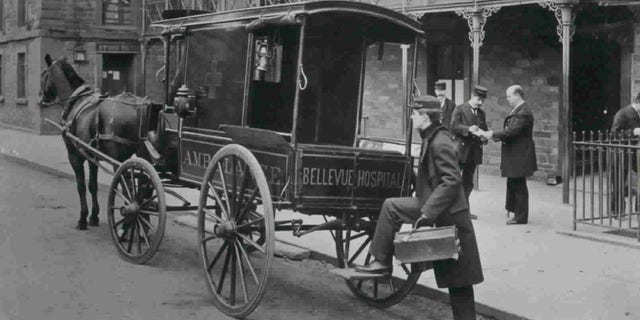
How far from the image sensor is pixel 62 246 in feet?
30.0

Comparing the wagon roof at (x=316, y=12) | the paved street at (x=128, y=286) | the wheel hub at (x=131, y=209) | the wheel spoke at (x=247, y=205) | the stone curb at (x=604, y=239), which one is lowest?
the paved street at (x=128, y=286)

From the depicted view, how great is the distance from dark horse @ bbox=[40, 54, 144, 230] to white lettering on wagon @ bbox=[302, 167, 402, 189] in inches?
146

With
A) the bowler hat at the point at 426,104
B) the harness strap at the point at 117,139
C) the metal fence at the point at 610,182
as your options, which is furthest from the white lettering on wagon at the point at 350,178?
the harness strap at the point at 117,139

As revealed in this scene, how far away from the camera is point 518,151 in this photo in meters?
11.0

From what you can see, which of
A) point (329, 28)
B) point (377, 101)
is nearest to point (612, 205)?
point (329, 28)

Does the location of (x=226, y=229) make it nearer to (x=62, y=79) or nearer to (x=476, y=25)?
(x=62, y=79)

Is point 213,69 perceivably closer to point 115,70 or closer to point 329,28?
point 329,28

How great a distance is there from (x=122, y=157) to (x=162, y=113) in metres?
1.36

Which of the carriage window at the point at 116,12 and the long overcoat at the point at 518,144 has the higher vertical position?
the carriage window at the point at 116,12

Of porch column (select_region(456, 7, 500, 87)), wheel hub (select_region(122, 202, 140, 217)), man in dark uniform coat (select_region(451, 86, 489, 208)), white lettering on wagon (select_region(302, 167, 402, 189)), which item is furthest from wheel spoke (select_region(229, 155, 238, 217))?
porch column (select_region(456, 7, 500, 87))

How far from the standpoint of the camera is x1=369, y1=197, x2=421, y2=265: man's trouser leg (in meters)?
5.88

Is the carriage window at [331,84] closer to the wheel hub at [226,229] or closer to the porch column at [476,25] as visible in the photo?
the wheel hub at [226,229]

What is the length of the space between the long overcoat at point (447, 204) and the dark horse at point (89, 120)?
4.67 meters

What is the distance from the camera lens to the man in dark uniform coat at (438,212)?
A: 5.59 m
